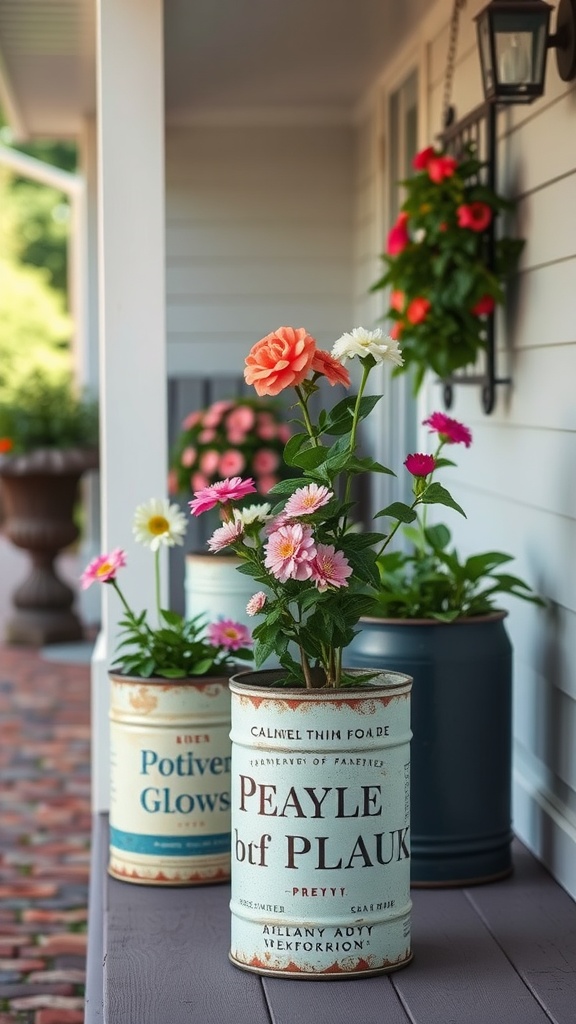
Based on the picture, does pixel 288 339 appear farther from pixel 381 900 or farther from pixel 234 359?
pixel 234 359

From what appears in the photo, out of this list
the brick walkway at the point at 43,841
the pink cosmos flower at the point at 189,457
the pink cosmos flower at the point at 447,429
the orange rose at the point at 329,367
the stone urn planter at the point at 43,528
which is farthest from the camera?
the stone urn planter at the point at 43,528

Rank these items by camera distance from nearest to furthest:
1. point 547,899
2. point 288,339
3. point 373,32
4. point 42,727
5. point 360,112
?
point 288,339 < point 547,899 < point 373,32 < point 42,727 < point 360,112

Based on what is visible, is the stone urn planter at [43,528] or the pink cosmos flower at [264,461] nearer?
the pink cosmos flower at [264,461]

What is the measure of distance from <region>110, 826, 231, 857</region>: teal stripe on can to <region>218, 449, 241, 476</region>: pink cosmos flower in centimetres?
281

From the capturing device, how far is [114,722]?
2.94 meters

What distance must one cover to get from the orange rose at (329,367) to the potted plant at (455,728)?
49cm

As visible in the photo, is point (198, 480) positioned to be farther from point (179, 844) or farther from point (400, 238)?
point (179, 844)

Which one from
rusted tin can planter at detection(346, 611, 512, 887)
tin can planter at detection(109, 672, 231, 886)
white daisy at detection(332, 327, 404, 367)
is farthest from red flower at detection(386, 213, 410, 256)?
white daisy at detection(332, 327, 404, 367)

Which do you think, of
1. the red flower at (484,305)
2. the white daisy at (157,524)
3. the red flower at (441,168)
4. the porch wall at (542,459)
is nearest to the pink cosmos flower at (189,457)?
the porch wall at (542,459)

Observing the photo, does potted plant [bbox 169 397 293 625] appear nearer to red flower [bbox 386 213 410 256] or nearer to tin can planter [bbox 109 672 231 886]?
red flower [bbox 386 213 410 256]

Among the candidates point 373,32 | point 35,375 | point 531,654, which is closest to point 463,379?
point 531,654

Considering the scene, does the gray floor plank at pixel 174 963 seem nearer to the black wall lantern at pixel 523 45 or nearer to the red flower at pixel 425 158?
the black wall lantern at pixel 523 45

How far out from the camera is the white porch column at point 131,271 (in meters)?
3.34

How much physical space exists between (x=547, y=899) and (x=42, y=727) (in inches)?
139
